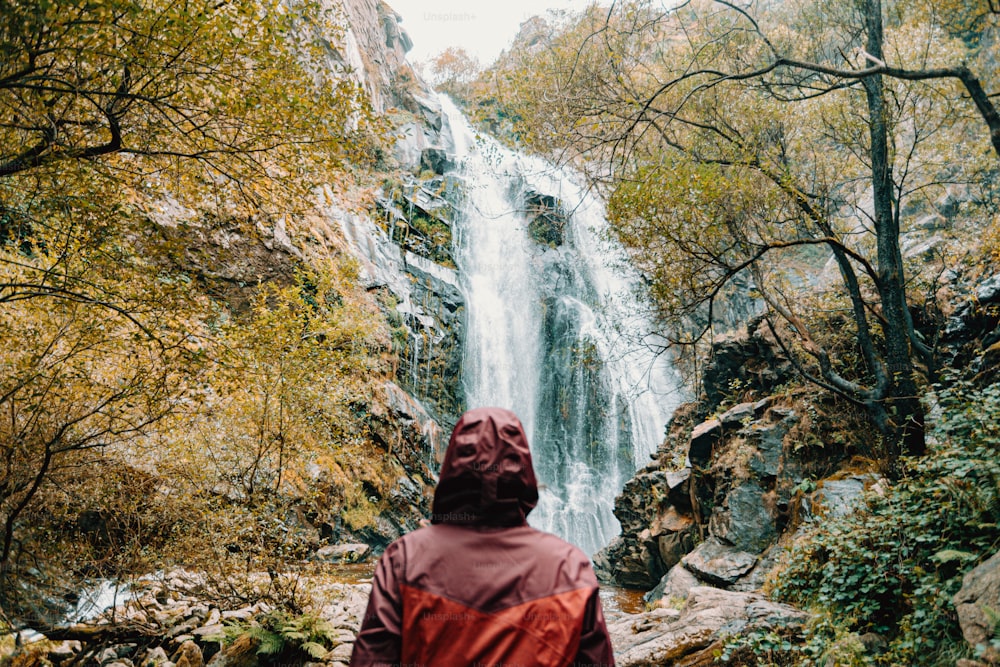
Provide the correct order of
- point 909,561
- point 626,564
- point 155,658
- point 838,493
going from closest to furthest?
point 909,561 < point 155,658 < point 838,493 < point 626,564

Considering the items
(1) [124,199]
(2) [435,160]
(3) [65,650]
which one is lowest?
(3) [65,650]

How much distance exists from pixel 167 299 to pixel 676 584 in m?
8.78

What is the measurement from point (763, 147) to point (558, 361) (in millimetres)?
14547

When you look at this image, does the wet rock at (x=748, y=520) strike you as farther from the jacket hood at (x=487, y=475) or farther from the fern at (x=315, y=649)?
the jacket hood at (x=487, y=475)

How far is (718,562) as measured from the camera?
28.7 ft

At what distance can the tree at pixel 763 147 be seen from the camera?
670 cm

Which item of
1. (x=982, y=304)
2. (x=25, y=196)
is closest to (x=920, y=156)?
(x=982, y=304)

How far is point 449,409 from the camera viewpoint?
20.9 metres

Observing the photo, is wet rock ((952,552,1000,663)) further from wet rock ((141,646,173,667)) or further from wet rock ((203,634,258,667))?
wet rock ((141,646,173,667))

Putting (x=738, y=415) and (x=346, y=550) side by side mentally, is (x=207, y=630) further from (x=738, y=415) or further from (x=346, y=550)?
(x=738, y=415)

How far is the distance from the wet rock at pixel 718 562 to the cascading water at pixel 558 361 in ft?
29.7

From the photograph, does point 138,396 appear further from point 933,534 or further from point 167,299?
point 933,534

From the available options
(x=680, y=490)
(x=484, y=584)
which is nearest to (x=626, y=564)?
(x=680, y=490)

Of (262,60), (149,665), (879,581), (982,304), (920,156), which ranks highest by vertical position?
(920,156)
